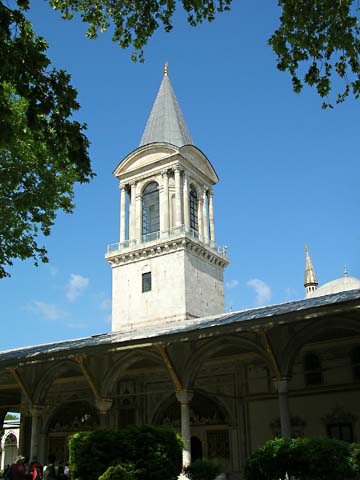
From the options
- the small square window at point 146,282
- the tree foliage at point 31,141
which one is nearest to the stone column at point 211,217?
the small square window at point 146,282

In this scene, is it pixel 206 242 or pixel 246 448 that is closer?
pixel 246 448

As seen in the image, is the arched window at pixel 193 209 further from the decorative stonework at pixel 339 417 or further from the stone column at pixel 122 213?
the decorative stonework at pixel 339 417

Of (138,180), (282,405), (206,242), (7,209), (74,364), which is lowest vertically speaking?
(282,405)

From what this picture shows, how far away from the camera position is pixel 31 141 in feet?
56.4

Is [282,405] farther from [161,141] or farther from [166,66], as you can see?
[166,66]

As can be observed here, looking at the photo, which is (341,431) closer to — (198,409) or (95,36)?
(198,409)

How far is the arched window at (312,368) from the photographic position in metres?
20.9

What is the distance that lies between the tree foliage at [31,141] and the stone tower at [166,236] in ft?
47.0

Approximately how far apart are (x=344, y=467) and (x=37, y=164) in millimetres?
12377

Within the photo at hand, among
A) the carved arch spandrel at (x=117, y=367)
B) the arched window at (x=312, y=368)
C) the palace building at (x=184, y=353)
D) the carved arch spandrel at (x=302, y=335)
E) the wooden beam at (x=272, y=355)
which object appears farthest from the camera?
the arched window at (x=312, y=368)

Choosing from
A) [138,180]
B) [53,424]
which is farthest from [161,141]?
[53,424]

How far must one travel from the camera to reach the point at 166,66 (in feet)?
137

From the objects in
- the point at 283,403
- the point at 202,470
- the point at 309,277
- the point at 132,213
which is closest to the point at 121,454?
the point at 202,470

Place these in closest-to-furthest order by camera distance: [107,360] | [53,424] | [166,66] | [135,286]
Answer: [107,360]
[53,424]
[135,286]
[166,66]
